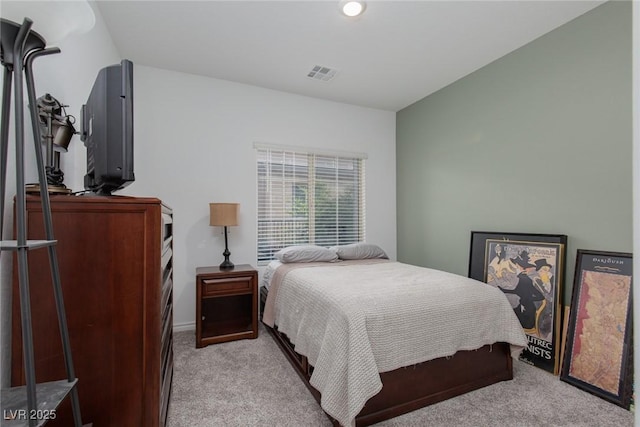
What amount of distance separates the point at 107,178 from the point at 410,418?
2035 mm

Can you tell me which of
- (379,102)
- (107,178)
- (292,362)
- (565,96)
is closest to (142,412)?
(107,178)

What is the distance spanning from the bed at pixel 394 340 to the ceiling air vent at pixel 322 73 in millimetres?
2152

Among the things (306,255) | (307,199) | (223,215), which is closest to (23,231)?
(223,215)

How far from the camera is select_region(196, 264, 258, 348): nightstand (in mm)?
2752

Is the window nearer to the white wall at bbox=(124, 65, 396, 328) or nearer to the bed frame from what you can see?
the white wall at bbox=(124, 65, 396, 328)

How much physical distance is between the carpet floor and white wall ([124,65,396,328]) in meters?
1.26

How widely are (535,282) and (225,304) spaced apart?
289 centimetres

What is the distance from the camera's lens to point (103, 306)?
1173mm

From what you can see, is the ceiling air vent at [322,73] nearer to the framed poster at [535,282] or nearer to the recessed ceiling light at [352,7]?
the recessed ceiling light at [352,7]

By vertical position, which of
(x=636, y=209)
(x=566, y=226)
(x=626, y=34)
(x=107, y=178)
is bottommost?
(x=566, y=226)

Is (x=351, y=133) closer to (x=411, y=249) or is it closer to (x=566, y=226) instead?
(x=411, y=249)

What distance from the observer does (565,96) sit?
2414mm

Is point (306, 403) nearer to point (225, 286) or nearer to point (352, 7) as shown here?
point (225, 286)

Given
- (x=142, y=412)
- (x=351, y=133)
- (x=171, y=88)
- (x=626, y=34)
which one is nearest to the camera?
(x=142, y=412)
